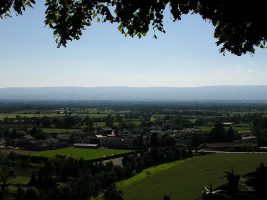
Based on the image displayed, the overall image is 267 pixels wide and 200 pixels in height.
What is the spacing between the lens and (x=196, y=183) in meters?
37.9

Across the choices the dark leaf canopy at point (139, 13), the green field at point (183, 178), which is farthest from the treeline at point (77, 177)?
the dark leaf canopy at point (139, 13)

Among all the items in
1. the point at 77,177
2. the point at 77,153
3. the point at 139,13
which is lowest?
the point at 77,153

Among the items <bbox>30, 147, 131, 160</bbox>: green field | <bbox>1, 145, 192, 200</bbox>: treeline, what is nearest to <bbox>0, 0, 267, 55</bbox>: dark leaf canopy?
<bbox>1, 145, 192, 200</bbox>: treeline

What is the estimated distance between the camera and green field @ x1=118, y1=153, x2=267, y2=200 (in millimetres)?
34844

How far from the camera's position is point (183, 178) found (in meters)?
41.2

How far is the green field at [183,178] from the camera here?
3484 cm

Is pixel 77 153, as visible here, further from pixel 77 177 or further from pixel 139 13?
pixel 139 13

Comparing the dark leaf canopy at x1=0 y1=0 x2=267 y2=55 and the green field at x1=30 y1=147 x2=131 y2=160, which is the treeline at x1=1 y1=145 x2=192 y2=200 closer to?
the green field at x1=30 y1=147 x2=131 y2=160

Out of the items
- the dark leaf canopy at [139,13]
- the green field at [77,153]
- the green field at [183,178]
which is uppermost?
the dark leaf canopy at [139,13]

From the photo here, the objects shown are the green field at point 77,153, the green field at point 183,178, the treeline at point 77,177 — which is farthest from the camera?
the green field at point 77,153

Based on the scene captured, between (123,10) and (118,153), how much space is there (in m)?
54.3

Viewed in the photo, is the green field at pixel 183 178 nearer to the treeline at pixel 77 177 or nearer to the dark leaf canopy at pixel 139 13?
the treeline at pixel 77 177

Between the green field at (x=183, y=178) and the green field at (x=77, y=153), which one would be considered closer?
the green field at (x=183, y=178)

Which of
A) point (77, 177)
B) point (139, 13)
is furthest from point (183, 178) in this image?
point (139, 13)
